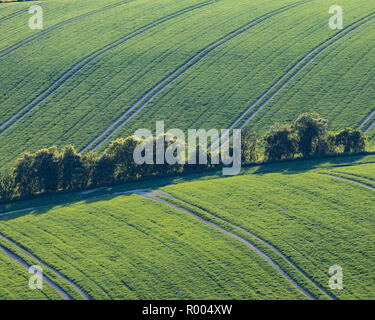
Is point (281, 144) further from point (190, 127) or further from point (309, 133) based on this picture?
point (190, 127)

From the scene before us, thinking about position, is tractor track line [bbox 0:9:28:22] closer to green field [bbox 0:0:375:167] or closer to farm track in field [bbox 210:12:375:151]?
green field [bbox 0:0:375:167]

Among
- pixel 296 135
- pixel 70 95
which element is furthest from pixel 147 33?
pixel 296 135

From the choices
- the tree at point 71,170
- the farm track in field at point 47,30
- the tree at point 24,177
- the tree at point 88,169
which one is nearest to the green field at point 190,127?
the farm track in field at point 47,30

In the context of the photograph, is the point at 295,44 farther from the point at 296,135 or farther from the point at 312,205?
the point at 312,205

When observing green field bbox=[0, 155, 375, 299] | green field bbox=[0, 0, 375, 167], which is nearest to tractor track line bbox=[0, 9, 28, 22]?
green field bbox=[0, 0, 375, 167]

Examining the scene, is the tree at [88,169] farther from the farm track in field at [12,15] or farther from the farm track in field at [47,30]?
the farm track in field at [12,15]

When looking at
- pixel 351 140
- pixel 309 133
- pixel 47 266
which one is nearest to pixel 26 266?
pixel 47 266

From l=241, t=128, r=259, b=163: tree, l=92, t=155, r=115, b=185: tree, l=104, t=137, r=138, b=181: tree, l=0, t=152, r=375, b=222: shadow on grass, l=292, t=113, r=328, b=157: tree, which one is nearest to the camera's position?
l=0, t=152, r=375, b=222: shadow on grass
